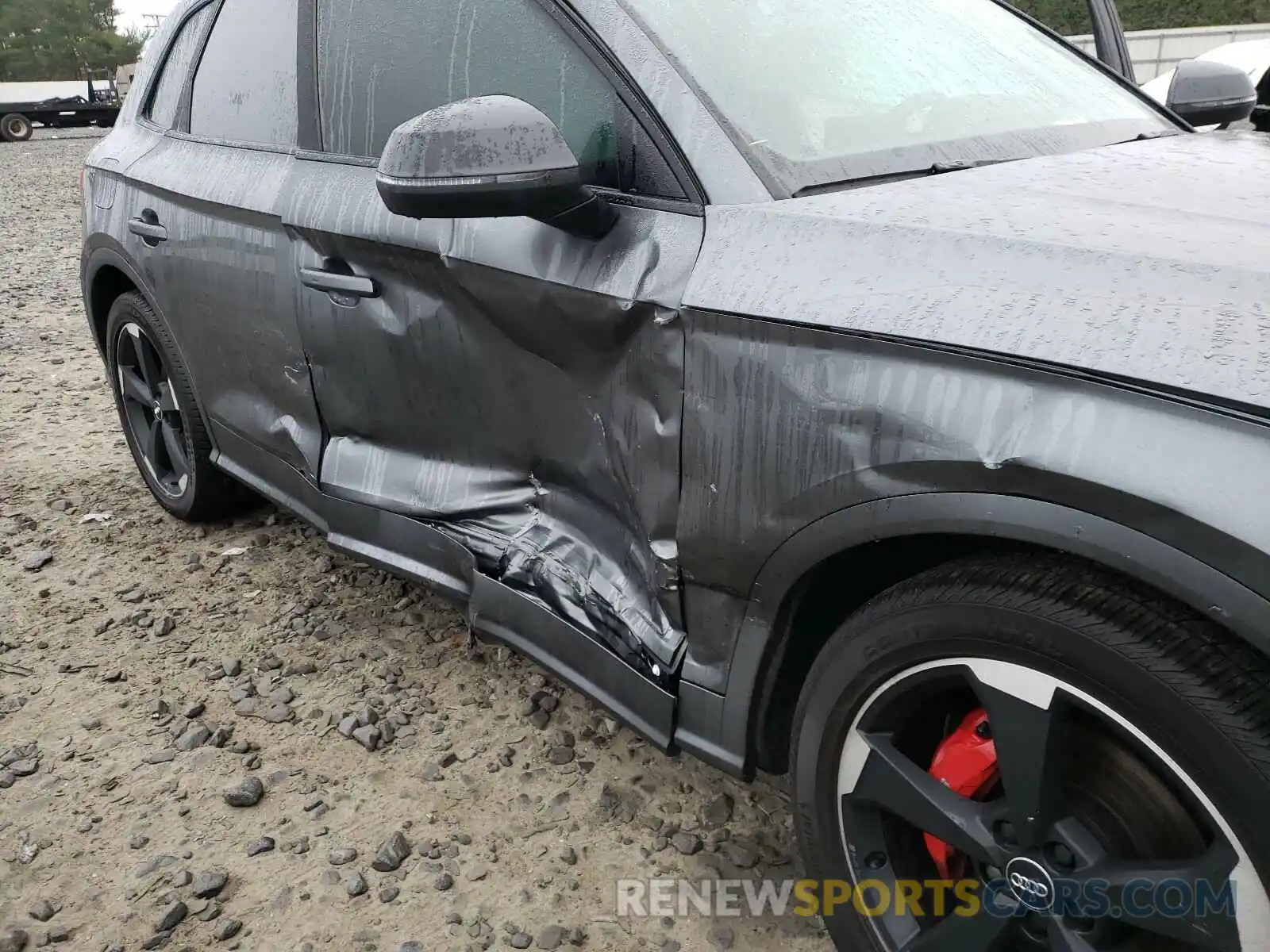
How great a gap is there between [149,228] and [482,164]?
1948 millimetres

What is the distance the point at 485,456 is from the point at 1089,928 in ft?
4.62

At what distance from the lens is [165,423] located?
3459 millimetres

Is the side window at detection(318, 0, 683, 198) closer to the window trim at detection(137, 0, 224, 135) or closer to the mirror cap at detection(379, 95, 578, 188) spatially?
the mirror cap at detection(379, 95, 578, 188)

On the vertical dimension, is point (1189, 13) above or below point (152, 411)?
above

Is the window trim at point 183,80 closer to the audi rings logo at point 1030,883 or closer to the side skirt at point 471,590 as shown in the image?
the side skirt at point 471,590

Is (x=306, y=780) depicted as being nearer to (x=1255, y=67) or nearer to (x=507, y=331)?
(x=507, y=331)

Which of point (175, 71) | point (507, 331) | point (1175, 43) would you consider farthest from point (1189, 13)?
point (507, 331)

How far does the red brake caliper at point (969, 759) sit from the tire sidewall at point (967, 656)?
0.14m

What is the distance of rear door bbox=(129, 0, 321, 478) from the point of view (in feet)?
8.38

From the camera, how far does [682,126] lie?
165cm

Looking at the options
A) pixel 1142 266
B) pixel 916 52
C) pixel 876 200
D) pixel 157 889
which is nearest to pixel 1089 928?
pixel 1142 266

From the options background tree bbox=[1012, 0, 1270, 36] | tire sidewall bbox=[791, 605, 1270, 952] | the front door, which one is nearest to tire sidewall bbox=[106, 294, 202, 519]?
the front door

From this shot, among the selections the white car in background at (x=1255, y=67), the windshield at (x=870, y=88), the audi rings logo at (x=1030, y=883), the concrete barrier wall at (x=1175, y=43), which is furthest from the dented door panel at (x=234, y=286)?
A: the concrete barrier wall at (x=1175, y=43)

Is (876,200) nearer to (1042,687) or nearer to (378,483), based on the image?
(1042,687)
